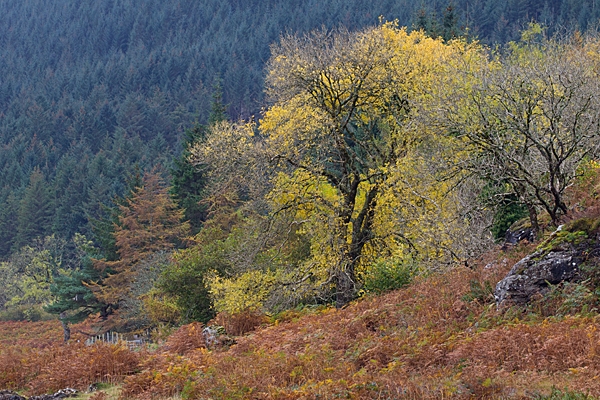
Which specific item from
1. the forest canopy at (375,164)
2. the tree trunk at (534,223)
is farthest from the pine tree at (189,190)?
the tree trunk at (534,223)

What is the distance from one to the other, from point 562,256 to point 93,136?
153m

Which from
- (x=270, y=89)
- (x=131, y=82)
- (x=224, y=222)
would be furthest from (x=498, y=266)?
(x=131, y=82)

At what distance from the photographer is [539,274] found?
1223cm

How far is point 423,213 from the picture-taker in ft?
65.5

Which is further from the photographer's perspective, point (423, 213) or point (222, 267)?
point (222, 267)

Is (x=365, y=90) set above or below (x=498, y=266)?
above

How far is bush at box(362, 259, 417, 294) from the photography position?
60.4ft

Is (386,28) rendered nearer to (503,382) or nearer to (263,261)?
(263,261)

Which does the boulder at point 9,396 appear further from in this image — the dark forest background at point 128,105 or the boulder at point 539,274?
the dark forest background at point 128,105

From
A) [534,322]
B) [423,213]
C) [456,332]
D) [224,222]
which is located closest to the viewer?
[534,322]

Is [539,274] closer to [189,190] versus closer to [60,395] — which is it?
[60,395]

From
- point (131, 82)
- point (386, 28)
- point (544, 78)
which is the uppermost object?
point (131, 82)

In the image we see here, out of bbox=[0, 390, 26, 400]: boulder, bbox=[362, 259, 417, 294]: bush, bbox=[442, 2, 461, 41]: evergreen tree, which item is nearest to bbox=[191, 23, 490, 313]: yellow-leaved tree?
bbox=[362, 259, 417, 294]: bush

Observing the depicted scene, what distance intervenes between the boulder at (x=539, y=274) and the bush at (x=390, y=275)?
5.86 meters
